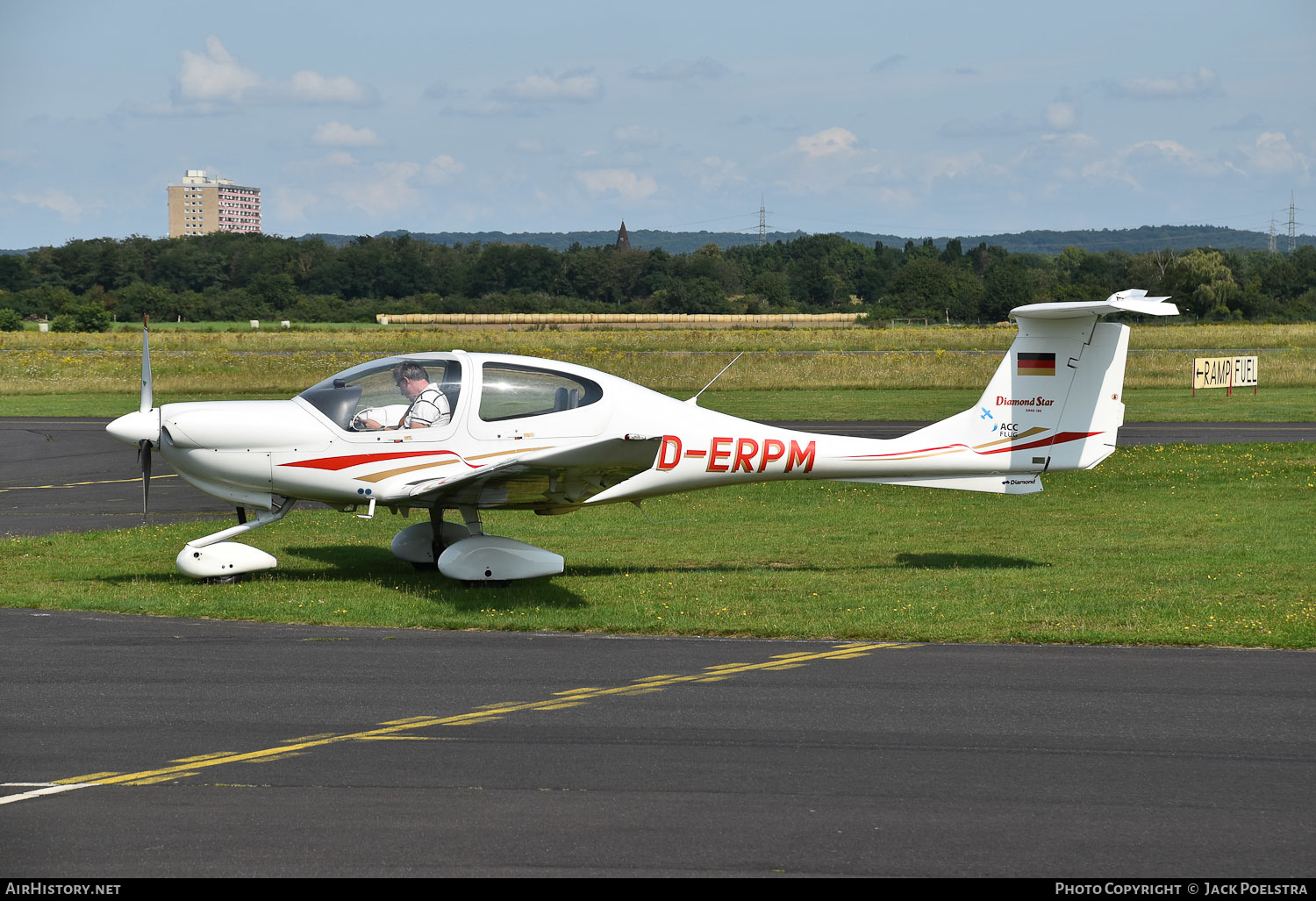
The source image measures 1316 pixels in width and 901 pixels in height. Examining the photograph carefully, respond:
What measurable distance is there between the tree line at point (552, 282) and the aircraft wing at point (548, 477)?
85108mm

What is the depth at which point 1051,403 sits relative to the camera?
12336 mm

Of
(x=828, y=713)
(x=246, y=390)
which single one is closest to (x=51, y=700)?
(x=828, y=713)

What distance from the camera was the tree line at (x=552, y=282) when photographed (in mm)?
104250

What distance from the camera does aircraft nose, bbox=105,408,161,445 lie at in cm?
1102

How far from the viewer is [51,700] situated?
25.6 ft

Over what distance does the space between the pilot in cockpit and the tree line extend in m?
85.5

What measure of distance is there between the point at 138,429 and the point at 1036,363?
922cm

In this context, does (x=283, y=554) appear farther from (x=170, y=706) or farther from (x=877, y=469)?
(x=877, y=469)

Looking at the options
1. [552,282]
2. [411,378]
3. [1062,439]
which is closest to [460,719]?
[411,378]

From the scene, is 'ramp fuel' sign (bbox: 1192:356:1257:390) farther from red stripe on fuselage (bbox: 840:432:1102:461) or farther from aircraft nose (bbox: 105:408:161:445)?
aircraft nose (bbox: 105:408:161:445)

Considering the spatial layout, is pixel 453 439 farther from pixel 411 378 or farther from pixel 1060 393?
pixel 1060 393

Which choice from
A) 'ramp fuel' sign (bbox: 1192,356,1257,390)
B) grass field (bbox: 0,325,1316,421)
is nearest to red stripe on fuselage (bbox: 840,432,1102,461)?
grass field (bbox: 0,325,1316,421)

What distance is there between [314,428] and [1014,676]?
22.5 feet

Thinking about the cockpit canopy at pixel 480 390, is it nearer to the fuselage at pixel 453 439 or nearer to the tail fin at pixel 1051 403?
the fuselage at pixel 453 439
